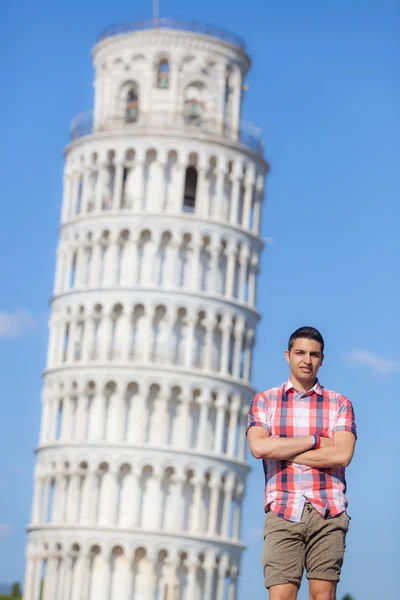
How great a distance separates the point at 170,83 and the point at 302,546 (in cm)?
7924

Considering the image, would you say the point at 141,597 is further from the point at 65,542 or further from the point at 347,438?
the point at 347,438

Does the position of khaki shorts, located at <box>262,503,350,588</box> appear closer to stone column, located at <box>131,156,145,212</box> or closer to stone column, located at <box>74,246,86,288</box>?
stone column, located at <box>131,156,145,212</box>

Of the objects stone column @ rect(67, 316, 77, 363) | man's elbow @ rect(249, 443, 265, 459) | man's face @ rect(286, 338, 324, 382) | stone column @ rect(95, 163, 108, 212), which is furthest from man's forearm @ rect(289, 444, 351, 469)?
stone column @ rect(95, 163, 108, 212)

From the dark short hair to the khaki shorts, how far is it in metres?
1.12

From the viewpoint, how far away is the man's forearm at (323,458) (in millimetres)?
9898

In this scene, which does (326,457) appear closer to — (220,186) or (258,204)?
(220,186)

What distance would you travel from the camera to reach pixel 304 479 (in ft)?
32.8

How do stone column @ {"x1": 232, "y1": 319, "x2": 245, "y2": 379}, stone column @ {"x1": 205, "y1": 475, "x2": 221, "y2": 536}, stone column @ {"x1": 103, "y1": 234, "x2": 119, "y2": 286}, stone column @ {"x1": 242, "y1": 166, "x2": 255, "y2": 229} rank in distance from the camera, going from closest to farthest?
stone column @ {"x1": 205, "y1": 475, "x2": 221, "y2": 536} < stone column @ {"x1": 103, "y1": 234, "x2": 119, "y2": 286} < stone column @ {"x1": 232, "y1": 319, "x2": 245, "y2": 379} < stone column @ {"x1": 242, "y1": 166, "x2": 255, "y2": 229}

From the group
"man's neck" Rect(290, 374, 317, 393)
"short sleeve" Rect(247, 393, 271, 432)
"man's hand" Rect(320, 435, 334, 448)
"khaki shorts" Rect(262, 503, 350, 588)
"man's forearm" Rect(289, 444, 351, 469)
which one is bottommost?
"khaki shorts" Rect(262, 503, 350, 588)

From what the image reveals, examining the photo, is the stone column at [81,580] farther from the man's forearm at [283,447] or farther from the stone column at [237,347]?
the man's forearm at [283,447]

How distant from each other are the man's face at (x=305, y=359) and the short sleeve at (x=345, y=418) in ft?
0.90

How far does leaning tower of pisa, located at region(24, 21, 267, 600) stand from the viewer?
3184 inches

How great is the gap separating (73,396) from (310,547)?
74603mm

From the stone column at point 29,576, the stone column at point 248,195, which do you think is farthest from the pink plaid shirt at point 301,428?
the stone column at point 248,195
